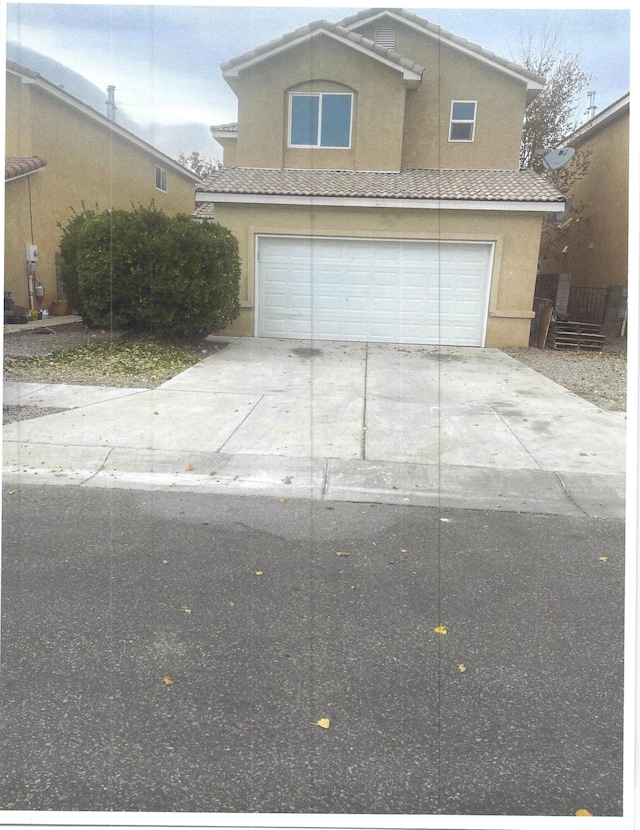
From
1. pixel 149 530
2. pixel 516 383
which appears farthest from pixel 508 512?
pixel 516 383

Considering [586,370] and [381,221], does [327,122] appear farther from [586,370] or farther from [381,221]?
[586,370]

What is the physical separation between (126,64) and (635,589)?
1.95 metres

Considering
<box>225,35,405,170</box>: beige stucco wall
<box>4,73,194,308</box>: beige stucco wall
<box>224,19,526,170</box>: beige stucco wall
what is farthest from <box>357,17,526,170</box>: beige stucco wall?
<box>4,73,194,308</box>: beige stucco wall

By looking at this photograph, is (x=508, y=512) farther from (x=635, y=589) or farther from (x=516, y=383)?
(x=516, y=383)

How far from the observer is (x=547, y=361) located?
391 inches

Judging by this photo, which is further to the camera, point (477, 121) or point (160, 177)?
point (477, 121)

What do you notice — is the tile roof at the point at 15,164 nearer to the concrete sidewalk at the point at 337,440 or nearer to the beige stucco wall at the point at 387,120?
the concrete sidewalk at the point at 337,440

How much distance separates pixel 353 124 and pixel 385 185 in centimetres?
132

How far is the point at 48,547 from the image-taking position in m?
3.08

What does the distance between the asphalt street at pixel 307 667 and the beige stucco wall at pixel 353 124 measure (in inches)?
326

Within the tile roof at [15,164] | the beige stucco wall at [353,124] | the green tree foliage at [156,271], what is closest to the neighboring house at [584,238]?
the tile roof at [15,164]

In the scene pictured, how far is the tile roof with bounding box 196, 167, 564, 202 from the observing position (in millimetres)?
10656

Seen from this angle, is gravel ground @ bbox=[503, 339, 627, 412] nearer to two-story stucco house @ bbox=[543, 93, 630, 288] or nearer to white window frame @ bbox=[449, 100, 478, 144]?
two-story stucco house @ bbox=[543, 93, 630, 288]

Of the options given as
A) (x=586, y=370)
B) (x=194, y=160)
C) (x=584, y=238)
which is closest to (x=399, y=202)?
(x=584, y=238)
